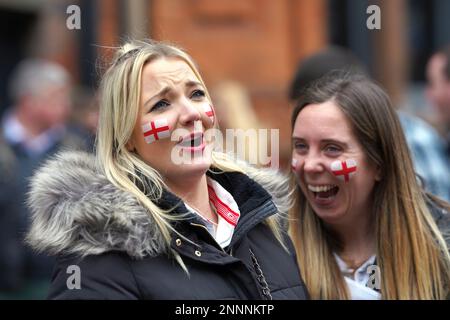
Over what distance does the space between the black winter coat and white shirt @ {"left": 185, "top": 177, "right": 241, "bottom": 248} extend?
28mm

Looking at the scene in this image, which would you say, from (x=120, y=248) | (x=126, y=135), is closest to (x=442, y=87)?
(x=126, y=135)

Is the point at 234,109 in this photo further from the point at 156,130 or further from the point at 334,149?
the point at 156,130

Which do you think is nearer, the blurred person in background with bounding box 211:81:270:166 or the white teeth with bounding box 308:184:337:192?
the white teeth with bounding box 308:184:337:192

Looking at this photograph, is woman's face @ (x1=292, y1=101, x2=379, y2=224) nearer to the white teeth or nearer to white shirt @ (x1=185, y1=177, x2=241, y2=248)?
the white teeth

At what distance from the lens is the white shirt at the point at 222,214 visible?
2.62 metres

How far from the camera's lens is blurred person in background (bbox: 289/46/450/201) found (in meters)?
4.62

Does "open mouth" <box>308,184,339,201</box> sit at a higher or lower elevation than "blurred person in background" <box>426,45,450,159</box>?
lower

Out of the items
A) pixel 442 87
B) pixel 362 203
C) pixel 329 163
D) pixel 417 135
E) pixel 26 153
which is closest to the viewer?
pixel 329 163

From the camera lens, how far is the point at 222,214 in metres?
2.71

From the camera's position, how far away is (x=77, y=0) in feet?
20.2

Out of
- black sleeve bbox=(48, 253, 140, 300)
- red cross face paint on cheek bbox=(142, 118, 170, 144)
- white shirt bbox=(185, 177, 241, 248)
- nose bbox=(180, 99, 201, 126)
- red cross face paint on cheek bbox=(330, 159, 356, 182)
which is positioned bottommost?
black sleeve bbox=(48, 253, 140, 300)

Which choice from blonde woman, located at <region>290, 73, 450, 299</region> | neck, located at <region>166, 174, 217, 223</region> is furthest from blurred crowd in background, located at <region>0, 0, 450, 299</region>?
neck, located at <region>166, 174, 217, 223</region>

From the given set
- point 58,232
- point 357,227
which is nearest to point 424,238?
point 357,227

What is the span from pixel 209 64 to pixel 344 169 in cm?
356
